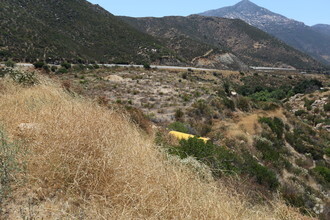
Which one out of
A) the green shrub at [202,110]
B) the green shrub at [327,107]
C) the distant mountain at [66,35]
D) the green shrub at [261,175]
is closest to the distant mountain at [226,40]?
the distant mountain at [66,35]

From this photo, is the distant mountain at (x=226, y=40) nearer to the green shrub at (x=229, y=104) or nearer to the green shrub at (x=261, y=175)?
the green shrub at (x=229, y=104)

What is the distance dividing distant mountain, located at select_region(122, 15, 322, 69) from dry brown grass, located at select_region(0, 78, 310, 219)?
271ft

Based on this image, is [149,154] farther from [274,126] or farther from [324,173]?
[274,126]

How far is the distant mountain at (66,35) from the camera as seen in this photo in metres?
43.4

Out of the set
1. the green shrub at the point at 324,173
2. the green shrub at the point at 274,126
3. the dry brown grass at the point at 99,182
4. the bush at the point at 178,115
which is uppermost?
the dry brown grass at the point at 99,182

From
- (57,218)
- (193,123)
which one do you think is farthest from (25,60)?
(57,218)

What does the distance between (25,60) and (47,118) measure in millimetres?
39780

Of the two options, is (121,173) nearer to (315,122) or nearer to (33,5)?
(315,122)

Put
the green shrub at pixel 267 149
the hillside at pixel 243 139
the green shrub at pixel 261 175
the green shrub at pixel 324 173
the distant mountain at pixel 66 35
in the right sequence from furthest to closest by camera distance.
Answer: the distant mountain at pixel 66 35, the green shrub at pixel 324 173, the green shrub at pixel 267 149, the green shrub at pixel 261 175, the hillside at pixel 243 139

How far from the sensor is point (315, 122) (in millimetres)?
30844

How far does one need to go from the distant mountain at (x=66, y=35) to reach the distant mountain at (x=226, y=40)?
20.4 m

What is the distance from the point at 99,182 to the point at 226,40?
145169 mm

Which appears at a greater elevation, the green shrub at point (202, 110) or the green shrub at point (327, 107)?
the green shrub at point (202, 110)

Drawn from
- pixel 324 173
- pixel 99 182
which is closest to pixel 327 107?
pixel 324 173
